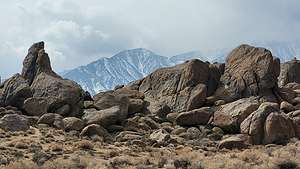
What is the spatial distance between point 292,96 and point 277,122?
14.4 meters

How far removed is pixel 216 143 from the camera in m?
47.4

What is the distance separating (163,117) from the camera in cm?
5828

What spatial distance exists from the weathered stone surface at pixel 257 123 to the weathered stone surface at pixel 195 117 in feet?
19.4

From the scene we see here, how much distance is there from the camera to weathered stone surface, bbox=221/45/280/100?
5900 centimetres

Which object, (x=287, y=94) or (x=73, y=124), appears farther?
(x=287, y=94)

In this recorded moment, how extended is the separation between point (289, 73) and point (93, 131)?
39.3 metres

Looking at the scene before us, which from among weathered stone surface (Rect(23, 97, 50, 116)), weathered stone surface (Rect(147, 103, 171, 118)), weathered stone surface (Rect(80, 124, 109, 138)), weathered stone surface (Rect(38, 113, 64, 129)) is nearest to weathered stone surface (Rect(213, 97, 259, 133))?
weathered stone surface (Rect(147, 103, 171, 118))

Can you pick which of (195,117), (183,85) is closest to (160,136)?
(195,117)

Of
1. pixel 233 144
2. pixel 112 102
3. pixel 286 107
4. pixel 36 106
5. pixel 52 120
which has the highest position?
pixel 36 106

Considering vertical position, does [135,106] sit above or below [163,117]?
above

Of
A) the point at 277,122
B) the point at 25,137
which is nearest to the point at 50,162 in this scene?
the point at 25,137

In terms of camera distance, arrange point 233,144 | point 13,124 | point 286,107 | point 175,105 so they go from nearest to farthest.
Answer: point 233,144 < point 13,124 < point 286,107 < point 175,105

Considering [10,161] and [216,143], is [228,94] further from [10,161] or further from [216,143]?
[10,161]

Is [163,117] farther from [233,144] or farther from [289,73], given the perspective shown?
[289,73]
